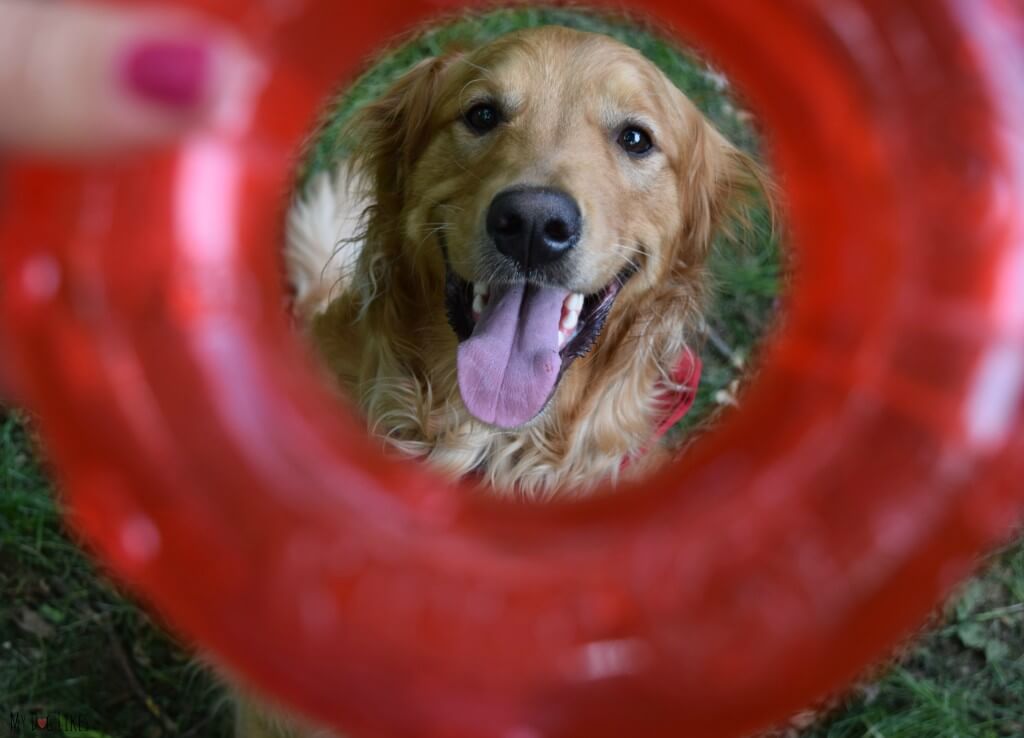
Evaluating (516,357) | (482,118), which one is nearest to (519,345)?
(516,357)

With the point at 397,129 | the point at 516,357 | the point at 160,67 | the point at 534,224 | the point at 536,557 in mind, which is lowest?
the point at 536,557

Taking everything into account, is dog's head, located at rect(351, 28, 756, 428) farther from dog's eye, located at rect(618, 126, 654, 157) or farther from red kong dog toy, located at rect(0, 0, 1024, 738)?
red kong dog toy, located at rect(0, 0, 1024, 738)

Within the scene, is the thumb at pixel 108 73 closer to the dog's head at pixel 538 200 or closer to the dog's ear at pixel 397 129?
the dog's head at pixel 538 200

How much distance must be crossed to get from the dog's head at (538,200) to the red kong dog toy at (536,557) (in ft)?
2.57

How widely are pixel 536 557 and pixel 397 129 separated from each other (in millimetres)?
1534

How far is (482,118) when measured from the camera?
2371 mm

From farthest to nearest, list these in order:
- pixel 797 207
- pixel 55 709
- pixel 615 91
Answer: pixel 55 709 → pixel 615 91 → pixel 797 207

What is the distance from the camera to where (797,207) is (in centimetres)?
163

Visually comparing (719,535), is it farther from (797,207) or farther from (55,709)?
(55,709)

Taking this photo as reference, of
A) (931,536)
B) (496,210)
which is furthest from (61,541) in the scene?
(931,536)

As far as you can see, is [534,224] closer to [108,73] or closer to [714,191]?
[714,191]

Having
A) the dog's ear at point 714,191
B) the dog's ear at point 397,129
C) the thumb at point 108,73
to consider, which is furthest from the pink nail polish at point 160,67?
the dog's ear at point 714,191

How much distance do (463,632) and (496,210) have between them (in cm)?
105

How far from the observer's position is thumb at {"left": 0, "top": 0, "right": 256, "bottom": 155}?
114 centimetres
